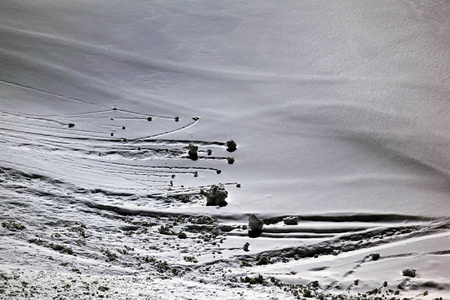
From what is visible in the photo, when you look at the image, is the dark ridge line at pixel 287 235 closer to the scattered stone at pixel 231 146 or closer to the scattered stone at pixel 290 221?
the scattered stone at pixel 290 221

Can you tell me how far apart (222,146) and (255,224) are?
3.11ft

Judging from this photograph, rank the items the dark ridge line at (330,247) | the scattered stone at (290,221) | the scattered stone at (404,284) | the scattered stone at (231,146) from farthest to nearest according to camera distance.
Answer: the scattered stone at (231,146) → the scattered stone at (290,221) → the dark ridge line at (330,247) → the scattered stone at (404,284)

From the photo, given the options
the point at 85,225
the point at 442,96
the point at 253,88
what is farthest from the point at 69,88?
the point at 442,96

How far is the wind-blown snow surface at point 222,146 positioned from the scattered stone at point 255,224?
52 millimetres

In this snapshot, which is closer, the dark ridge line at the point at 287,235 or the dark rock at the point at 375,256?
the dark rock at the point at 375,256

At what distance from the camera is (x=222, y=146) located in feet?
13.7

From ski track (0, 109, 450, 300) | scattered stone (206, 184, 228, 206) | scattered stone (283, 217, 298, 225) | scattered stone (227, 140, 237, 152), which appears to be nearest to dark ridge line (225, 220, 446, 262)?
ski track (0, 109, 450, 300)

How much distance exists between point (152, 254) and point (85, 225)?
0.45 metres

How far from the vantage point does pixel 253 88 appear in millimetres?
4820

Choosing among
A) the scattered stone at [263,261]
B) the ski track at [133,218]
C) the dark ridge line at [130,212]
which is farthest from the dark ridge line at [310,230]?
the dark ridge line at [130,212]

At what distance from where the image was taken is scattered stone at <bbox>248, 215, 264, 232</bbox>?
3.35 metres

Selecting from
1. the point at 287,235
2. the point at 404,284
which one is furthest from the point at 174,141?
the point at 404,284

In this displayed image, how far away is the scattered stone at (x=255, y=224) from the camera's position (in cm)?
335

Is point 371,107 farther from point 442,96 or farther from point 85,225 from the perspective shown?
point 85,225
